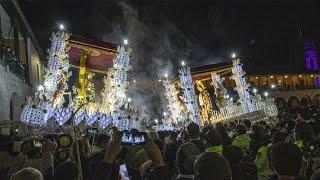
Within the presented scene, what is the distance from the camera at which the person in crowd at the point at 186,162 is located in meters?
4.69

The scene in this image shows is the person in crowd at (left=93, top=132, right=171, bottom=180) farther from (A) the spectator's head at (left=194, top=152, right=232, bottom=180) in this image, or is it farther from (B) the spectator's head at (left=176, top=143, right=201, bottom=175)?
(A) the spectator's head at (left=194, top=152, right=232, bottom=180)

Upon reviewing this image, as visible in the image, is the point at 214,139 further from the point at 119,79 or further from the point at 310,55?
the point at 310,55

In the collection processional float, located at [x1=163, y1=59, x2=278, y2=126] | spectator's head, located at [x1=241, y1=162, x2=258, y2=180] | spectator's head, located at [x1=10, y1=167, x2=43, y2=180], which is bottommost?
spectator's head, located at [x1=241, y1=162, x2=258, y2=180]

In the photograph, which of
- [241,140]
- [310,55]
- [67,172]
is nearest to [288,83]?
[310,55]

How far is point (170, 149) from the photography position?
21.3 ft

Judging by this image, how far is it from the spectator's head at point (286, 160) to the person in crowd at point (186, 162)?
153 centimetres

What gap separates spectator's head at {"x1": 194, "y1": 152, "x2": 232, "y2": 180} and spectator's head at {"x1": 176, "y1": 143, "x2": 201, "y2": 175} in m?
1.68

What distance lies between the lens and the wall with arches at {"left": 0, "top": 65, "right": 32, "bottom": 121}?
16234 millimetres

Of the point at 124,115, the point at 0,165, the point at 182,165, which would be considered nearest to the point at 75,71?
the point at 124,115

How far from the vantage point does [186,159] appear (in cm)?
479

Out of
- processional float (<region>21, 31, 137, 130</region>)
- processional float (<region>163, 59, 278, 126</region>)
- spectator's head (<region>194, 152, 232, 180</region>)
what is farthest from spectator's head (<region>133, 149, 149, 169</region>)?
processional float (<region>163, 59, 278, 126</region>)

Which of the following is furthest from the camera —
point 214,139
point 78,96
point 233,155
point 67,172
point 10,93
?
point 78,96

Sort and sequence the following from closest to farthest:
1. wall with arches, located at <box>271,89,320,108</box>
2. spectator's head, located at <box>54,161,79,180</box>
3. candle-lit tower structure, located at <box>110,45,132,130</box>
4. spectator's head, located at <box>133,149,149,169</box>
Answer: spectator's head, located at <box>54,161,79,180</box>, spectator's head, located at <box>133,149,149,169</box>, candle-lit tower structure, located at <box>110,45,132,130</box>, wall with arches, located at <box>271,89,320,108</box>

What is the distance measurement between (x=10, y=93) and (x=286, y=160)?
16.9 meters
